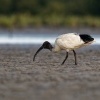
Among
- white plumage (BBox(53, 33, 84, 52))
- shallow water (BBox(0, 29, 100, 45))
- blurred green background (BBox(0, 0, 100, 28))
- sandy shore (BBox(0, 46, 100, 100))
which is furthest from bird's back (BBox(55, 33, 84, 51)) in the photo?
blurred green background (BBox(0, 0, 100, 28))

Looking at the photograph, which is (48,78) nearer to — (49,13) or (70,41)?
(70,41)

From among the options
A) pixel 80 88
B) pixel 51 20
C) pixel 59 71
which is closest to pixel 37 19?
pixel 51 20

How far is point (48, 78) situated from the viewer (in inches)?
498

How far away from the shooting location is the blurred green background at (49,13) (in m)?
40.7

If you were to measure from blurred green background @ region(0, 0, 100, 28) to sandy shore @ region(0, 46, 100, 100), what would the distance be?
21.7 m

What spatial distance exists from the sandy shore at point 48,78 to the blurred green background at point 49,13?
71.1 feet

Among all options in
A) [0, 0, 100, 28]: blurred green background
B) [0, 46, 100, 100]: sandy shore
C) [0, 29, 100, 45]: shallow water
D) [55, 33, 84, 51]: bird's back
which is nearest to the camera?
[0, 46, 100, 100]: sandy shore

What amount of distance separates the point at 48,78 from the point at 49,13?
34738mm

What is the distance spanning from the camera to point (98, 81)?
12.1 meters

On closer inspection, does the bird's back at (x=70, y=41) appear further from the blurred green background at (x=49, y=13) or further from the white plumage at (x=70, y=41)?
the blurred green background at (x=49, y=13)

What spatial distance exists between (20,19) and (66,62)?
83.1ft

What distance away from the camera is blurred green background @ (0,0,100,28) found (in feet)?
134

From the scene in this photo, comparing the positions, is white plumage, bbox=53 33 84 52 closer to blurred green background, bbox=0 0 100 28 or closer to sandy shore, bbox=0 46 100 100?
sandy shore, bbox=0 46 100 100

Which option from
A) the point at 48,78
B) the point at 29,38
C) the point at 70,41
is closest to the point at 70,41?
the point at 70,41
